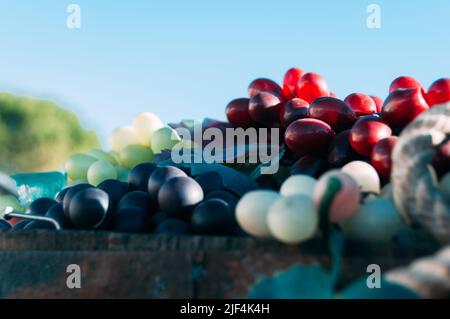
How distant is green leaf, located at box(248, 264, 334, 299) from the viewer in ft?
2.66

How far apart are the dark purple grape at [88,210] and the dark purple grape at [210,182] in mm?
257

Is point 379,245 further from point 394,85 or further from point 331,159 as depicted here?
point 394,85

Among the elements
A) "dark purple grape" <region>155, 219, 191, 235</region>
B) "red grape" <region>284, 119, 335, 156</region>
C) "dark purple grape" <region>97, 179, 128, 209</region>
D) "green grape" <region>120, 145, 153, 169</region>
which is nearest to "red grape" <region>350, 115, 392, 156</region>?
"red grape" <region>284, 119, 335, 156</region>

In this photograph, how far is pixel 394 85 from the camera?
5.49 ft

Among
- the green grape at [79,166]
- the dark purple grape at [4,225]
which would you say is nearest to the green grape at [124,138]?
the green grape at [79,166]

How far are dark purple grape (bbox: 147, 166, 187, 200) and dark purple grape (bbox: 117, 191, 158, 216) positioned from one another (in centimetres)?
2

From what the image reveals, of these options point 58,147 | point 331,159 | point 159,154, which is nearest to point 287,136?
point 331,159

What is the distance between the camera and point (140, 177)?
55.1 inches

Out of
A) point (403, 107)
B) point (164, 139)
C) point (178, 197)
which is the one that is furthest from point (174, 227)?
point (164, 139)

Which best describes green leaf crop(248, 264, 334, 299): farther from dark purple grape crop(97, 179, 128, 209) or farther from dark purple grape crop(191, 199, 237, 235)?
dark purple grape crop(97, 179, 128, 209)

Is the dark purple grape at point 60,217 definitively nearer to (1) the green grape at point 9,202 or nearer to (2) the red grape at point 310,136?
(2) the red grape at point 310,136

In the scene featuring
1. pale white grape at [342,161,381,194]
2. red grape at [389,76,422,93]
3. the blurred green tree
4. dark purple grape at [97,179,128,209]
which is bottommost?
dark purple grape at [97,179,128,209]
